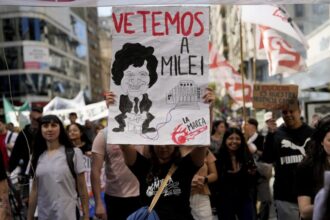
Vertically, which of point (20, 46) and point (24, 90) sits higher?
point (20, 46)

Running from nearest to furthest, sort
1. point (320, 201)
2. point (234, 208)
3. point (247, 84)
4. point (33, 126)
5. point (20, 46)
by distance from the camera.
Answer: point (320, 201)
point (234, 208)
point (33, 126)
point (247, 84)
point (20, 46)

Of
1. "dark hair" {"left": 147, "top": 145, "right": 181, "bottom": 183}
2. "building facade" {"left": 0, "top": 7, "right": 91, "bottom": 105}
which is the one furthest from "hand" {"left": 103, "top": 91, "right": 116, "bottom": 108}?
"building facade" {"left": 0, "top": 7, "right": 91, "bottom": 105}

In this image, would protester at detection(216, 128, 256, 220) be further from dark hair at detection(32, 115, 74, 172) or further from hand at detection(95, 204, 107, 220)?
dark hair at detection(32, 115, 74, 172)

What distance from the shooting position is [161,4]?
431cm

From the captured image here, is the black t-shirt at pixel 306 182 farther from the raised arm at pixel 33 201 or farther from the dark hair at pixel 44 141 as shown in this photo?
the raised arm at pixel 33 201

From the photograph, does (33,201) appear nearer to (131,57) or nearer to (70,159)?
(70,159)

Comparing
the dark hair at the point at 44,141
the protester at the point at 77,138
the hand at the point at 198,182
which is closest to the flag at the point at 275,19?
the protester at the point at 77,138

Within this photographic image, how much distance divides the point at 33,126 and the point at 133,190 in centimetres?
279

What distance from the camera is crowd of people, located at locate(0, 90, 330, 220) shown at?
371 centimetres

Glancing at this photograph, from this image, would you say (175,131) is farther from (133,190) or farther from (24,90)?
(24,90)

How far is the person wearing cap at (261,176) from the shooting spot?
7.05 m

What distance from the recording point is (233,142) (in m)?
6.50

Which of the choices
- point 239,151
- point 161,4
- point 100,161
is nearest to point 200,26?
point 161,4

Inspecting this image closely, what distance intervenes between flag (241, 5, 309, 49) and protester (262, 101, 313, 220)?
3034mm
